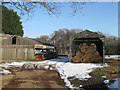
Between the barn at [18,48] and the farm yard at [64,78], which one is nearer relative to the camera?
the farm yard at [64,78]

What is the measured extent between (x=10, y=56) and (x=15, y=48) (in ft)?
5.11

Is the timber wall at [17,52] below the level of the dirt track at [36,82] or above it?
above

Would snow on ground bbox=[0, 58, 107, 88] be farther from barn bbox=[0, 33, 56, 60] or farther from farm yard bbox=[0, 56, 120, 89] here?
barn bbox=[0, 33, 56, 60]

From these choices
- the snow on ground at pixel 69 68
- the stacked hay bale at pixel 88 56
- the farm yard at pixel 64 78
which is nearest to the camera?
the farm yard at pixel 64 78

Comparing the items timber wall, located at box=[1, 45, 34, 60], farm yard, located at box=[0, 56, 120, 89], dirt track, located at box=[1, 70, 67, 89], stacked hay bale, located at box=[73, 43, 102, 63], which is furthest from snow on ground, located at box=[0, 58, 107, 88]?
timber wall, located at box=[1, 45, 34, 60]

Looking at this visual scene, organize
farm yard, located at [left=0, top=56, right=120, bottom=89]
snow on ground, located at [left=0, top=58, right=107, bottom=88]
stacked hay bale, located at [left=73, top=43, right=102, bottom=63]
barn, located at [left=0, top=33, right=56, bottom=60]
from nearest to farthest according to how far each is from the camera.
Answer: farm yard, located at [left=0, top=56, right=120, bottom=89] < snow on ground, located at [left=0, top=58, right=107, bottom=88] < stacked hay bale, located at [left=73, top=43, right=102, bottom=63] < barn, located at [left=0, top=33, right=56, bottom=60]

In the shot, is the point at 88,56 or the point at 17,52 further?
the point at 17,52

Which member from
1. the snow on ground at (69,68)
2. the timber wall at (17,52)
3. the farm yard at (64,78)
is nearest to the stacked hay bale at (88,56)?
the snow on ground at (69,68)

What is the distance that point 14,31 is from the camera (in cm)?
3206

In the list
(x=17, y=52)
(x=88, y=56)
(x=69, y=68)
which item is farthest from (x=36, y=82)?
(x=17, y=52)

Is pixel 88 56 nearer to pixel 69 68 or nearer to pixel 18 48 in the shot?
pixel 69 68

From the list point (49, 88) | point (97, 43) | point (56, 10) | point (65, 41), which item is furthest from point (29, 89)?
point (65, 41)

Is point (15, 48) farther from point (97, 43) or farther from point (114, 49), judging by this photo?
point (114, 49)

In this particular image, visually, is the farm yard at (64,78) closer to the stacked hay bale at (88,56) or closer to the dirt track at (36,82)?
the dirt track at (36,82)
